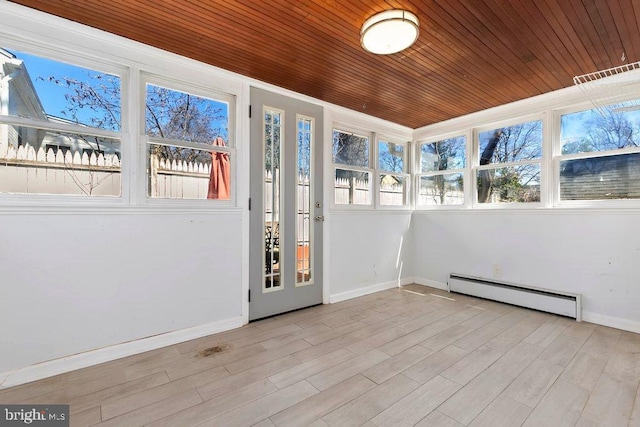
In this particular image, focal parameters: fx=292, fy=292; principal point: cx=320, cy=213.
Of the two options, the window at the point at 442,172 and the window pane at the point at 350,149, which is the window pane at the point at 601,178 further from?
the window pane at the point at 350,149

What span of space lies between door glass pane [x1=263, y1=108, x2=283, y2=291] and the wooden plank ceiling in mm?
442

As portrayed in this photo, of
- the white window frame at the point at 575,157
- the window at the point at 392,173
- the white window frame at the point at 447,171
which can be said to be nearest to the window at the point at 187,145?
the window at the point at 392,173

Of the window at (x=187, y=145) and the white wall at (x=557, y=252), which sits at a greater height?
the window at (x=187, y=145)

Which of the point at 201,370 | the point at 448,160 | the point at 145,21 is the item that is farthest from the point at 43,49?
the point at 448,160

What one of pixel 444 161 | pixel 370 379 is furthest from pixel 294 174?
pixel 444 161

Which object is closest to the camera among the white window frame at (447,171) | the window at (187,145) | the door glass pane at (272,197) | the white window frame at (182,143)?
the white window frame at (182,143)

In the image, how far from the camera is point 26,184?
2.01m

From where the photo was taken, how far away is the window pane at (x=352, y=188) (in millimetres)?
3764

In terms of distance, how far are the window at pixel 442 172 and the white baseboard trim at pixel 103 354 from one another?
3333 mm

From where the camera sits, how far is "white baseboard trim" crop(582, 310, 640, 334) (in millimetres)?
2741

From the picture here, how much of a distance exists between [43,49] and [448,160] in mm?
4465

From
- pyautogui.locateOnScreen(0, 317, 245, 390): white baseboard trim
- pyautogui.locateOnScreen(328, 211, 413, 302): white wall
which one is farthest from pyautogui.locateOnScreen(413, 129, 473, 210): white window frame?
pyautogui.locateOnScreen(0, 317, 245, 390): white baseboard trim

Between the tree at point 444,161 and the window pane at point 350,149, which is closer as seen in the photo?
the window pane at point 350,149

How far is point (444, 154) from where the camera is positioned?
4367 mm
